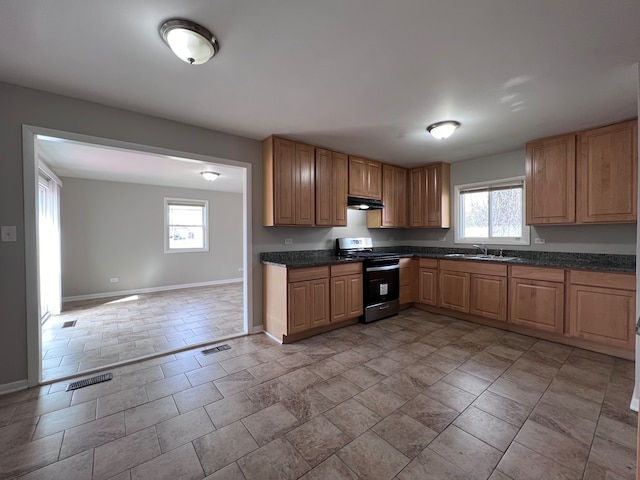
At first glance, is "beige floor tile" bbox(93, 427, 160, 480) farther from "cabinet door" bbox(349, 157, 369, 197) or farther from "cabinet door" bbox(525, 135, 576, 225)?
"cabinet door" bbox(525, 135, 576, 225)

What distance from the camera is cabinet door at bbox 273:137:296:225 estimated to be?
3428 millimetres

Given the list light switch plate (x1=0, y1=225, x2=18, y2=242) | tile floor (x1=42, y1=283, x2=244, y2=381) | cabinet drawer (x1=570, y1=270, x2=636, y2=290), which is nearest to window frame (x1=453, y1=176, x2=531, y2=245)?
cabinet drawer (x1=570, y1=270, x2=636, y2=290)

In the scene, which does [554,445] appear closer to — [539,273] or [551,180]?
[539,273]

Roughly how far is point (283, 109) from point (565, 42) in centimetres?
217

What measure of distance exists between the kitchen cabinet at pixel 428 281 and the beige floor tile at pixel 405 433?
9.07 feet

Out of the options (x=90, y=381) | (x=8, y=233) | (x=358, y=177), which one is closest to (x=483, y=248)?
(x=358, y=177)

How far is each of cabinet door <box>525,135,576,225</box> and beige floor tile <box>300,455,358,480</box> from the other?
3.67m

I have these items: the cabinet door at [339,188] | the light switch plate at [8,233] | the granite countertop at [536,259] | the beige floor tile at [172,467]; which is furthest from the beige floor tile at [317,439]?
the light switch plate at [8,233]

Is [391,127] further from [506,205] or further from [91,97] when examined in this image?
[91,97]

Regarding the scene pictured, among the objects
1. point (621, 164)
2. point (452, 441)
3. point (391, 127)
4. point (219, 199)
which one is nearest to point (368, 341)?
point (452, 441)

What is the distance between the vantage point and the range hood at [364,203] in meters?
4.21

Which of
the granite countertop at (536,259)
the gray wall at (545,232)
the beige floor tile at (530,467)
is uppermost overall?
the gray wall at (545,232)

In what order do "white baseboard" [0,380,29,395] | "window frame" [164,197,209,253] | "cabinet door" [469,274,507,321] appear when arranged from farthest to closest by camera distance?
"window frame" [164,197,209,253]
"cabinet door" [469,274,507,321]
"white baseboard" [0,380,29,395]

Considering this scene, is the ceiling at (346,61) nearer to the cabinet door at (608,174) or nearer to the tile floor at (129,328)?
the cabinet door at (608,174)
